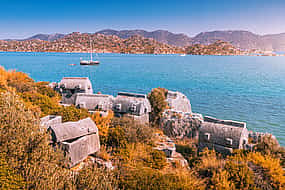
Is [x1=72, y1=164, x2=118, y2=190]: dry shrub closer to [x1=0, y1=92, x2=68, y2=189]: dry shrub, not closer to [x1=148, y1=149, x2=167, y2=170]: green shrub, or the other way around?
[x1=0, y1=92, x2=68, y2=189]: dry shrub

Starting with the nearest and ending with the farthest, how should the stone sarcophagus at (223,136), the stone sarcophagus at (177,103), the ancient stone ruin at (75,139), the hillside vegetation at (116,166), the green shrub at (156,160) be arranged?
the hillside vegetation at (116,166) < the ancient stone ruin at (75,139) < the green shrub at (156,160) < the stone sarcophagus at (223,136) < the stone sarcophagus at (177,103)

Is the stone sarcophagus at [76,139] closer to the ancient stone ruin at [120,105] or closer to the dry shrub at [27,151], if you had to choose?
the dry shrub at [27,151]

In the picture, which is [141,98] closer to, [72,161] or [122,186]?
[72,161]

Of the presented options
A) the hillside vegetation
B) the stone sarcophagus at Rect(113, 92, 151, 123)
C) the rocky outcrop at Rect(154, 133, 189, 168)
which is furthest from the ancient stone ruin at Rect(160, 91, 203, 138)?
the hillside vegetation

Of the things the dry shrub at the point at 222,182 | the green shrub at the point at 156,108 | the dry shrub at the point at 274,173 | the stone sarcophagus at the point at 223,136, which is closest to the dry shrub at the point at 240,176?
the dry shrub at the point at 222,182

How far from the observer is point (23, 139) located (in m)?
5.89

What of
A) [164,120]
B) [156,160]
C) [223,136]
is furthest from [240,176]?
[164,120]

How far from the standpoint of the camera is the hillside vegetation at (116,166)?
17.3 feet

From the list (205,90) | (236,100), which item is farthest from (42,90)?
(205,90)

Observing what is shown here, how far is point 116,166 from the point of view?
8102 mm

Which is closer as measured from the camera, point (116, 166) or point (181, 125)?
point (116, 166)

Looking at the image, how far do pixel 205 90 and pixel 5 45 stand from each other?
221 m

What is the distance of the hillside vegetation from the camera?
207 inches

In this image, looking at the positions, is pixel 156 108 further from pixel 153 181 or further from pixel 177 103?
pixel 153 181
